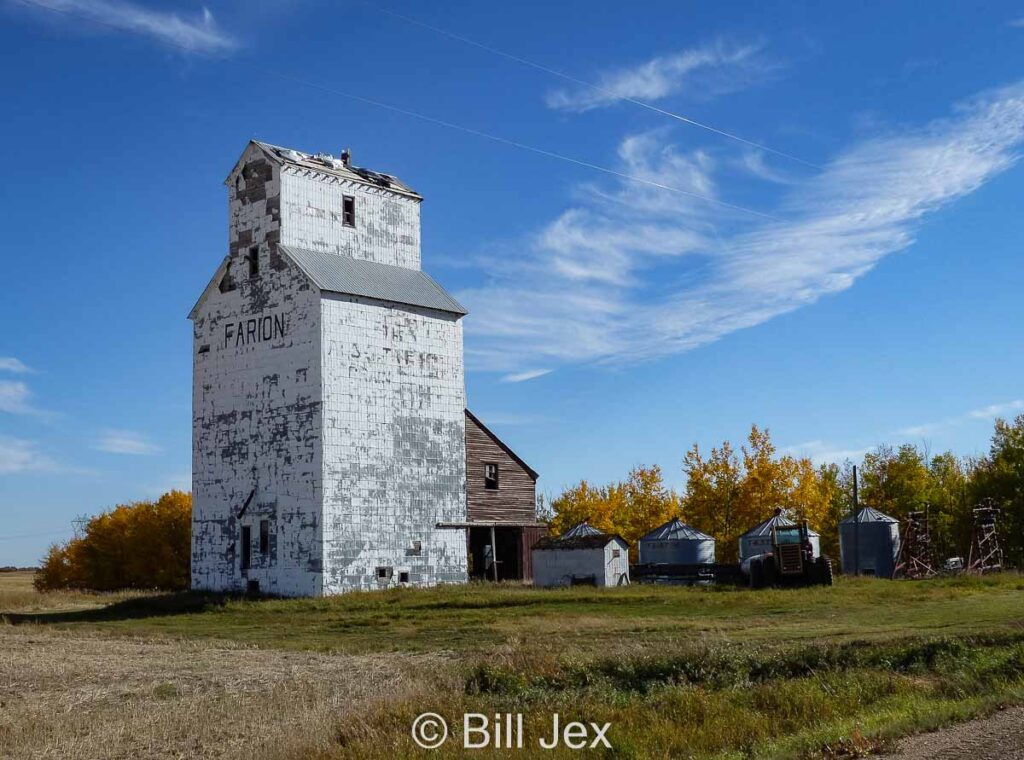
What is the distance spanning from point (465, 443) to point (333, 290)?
28.9ft

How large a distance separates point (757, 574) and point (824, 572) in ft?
7.59

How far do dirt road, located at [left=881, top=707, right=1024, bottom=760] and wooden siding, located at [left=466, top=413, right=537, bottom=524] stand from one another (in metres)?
32.9

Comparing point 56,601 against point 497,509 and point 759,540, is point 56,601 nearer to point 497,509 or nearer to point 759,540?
point 497,509

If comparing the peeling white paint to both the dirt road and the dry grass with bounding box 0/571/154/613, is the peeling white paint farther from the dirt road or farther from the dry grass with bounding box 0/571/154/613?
the dirt road

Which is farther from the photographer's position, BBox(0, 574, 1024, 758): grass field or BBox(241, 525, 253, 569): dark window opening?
BBox(241, 525, 253, 569): dark window opening

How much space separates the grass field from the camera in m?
14.2

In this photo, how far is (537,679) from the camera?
18.3m

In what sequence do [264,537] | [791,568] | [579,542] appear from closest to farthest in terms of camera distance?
1. [791,568]
2. [264,537]
3. [579,542]

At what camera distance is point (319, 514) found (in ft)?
128

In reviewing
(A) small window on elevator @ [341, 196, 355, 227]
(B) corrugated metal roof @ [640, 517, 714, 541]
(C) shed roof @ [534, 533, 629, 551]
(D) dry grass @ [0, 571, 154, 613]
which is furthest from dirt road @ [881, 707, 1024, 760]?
(B) corrugated metal roof @ [640, 517, 714, 541]

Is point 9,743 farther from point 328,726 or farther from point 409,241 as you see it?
point 409,241

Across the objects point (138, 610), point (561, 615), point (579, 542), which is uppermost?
point (579, 542)

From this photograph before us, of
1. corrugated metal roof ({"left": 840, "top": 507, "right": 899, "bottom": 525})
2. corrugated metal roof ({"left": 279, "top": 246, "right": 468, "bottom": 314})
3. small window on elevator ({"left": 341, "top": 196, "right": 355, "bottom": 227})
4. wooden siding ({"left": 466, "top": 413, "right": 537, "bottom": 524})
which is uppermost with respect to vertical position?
small window on elevator ({"left": 341, "top": 196, "right": 355, "bottom": 227})

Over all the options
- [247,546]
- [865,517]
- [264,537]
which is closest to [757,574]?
[865,517]
